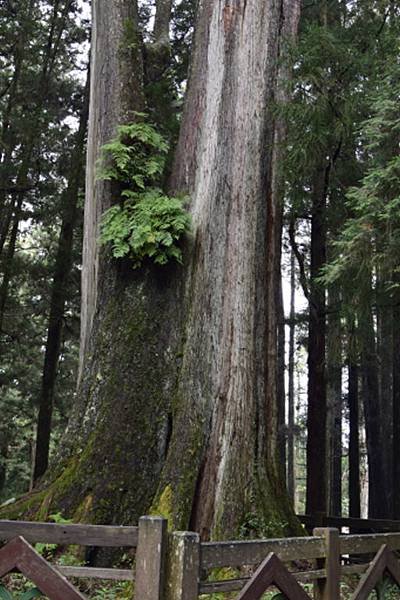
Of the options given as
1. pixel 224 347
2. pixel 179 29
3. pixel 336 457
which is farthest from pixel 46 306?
pixel 224 347

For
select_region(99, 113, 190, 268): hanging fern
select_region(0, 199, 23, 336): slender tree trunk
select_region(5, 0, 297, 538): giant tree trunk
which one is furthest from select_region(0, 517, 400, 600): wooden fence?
select_region(0, 199, 23, 336): slender tree trunk

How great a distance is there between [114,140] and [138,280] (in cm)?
171

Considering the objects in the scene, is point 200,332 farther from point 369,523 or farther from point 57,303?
point 57,303

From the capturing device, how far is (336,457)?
74.3 ft

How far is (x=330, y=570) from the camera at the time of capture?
12.7 ft

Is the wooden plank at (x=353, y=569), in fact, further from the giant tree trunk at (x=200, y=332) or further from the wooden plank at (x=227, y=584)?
the giant tree trunk at (x=200, y=332)

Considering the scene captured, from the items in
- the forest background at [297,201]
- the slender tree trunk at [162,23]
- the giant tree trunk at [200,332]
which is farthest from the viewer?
the slender tree trunk at [162,23]

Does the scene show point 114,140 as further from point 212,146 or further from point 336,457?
point 336,457

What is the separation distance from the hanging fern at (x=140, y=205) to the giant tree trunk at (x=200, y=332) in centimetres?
24

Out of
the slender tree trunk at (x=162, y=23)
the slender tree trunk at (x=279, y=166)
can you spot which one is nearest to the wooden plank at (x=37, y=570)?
the slender tree trunk at (x=279, y=166)

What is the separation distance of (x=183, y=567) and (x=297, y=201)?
7.17 m

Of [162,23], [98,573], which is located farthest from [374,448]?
[98,573]

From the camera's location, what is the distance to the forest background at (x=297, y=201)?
7.46 meters

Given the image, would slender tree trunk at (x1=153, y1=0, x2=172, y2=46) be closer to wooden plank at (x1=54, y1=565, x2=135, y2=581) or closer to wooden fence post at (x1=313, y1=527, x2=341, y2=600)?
wooden fence post at (x1=313, y1=527, x2=341, y2=600)
